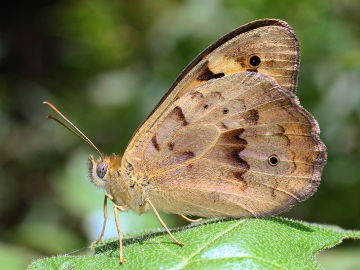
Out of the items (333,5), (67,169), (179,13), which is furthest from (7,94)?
(333,5)

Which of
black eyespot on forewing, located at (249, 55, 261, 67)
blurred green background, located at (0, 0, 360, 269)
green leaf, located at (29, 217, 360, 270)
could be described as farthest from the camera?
blurred green background, located at (0, 0, 360, 269)

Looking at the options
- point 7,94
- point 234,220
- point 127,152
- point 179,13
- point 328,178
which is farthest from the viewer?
point 7,94

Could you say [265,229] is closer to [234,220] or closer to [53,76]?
[234,220]

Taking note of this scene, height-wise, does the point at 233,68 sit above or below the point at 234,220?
above

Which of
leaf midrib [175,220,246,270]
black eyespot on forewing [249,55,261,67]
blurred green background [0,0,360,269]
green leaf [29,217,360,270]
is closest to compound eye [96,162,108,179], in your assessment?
green leaf [29,217,360,270]

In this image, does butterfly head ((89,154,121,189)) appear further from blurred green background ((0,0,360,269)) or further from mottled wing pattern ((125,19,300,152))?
blurred green background ((0,0,360,269))

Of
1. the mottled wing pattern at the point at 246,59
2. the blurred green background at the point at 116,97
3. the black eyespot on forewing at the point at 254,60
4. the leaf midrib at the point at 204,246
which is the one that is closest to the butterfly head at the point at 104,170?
the mottled wing pattern at the point at 246,59
